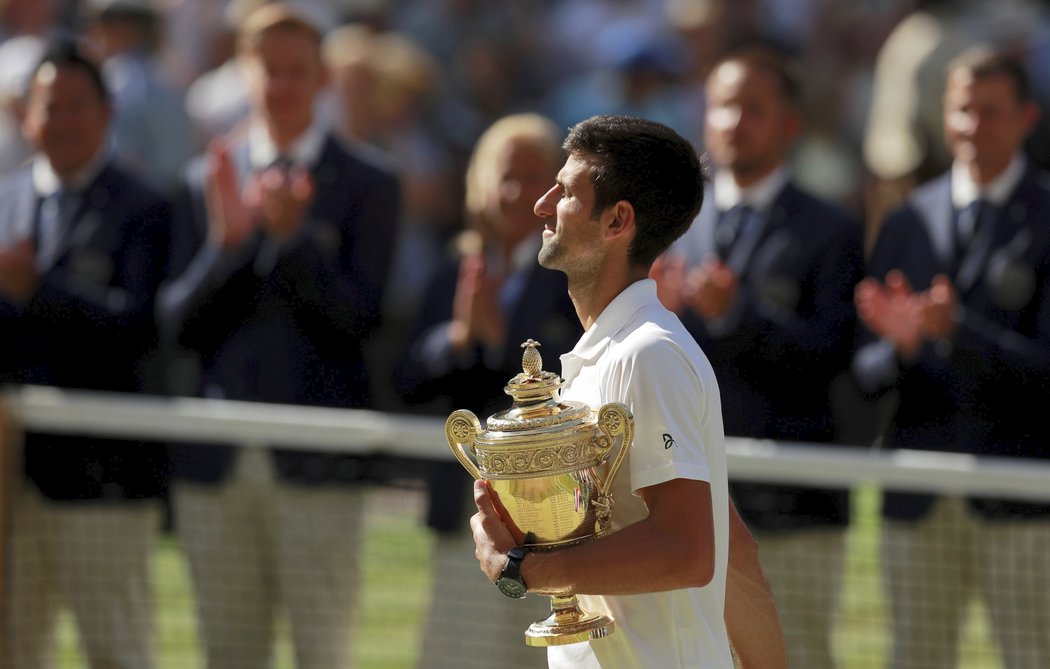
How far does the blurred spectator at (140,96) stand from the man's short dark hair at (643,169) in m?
6.42

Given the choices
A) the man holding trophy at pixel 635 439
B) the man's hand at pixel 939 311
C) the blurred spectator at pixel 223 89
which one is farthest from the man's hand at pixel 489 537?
the blurred spectator at pixel 223 89

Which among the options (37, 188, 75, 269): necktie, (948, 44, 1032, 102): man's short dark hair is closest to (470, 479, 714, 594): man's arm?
(948, 44, 1032, 102): man's short dark hair

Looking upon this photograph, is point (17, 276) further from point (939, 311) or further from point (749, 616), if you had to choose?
point (749, 616)

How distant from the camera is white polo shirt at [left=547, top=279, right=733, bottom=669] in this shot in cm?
302

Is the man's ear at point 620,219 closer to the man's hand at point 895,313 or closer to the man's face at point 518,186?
the man's hand at point 895,313

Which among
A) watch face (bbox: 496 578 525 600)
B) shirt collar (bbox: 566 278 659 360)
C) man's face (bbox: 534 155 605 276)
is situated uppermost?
man's face (bbox: 534 155 605 276)

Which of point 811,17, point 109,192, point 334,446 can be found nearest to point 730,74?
point 334,446

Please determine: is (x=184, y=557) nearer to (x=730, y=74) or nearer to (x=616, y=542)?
(x=730, y=74)

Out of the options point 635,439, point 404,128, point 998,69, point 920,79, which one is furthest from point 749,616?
point 404,128

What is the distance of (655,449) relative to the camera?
118 inches

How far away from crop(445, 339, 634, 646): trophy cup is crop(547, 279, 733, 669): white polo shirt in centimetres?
5

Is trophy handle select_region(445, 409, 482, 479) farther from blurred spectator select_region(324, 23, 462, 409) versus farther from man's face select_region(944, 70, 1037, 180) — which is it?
blurred spectator select_region(324, 23, 462, 409)

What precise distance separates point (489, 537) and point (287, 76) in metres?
4.02

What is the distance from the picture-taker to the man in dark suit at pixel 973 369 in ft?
18.5
